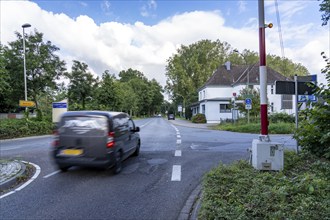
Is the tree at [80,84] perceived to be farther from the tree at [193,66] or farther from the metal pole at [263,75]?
the metal pole at [263,75]

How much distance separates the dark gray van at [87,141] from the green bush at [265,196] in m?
2.71

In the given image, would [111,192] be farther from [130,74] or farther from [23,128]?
[130,74]

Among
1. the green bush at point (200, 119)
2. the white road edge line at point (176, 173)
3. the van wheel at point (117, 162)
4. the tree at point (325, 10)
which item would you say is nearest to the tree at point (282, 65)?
the green bush at point (200, 119)

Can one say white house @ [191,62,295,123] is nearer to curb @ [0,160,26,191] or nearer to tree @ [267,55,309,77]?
tree @ [267,55,309,77]

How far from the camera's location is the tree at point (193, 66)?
54.6 metres

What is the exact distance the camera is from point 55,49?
30.1 metres

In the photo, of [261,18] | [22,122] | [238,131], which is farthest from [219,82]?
[261,18]

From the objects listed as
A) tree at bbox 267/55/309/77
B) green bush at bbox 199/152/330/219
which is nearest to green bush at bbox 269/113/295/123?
green bush at bbox 199/152/330/219

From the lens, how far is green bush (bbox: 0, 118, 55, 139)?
55.5 feet

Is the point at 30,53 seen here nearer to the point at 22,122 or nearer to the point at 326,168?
the point at 22,122

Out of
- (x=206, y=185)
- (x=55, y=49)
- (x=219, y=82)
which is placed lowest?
(x=206, y=185)

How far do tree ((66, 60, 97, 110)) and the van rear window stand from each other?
3219cm

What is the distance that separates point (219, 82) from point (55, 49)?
25.3 meters

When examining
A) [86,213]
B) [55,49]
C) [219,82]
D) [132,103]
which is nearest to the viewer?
[86,213]
